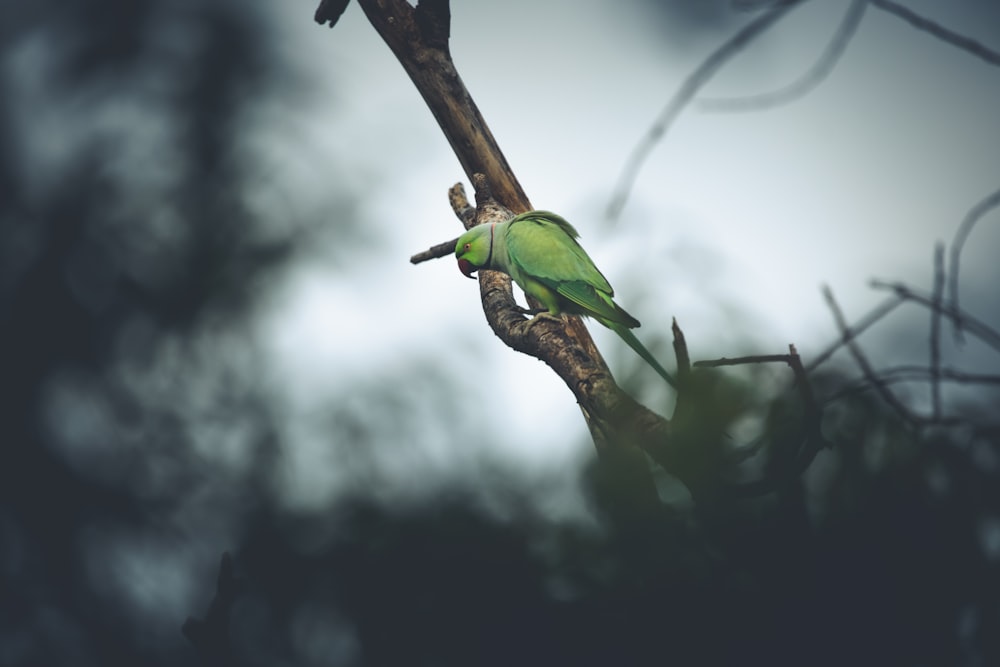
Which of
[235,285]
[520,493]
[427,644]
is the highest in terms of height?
[235,285]

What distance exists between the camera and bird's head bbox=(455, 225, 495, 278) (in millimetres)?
4223

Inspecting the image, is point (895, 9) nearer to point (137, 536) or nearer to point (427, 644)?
point (427, 644)

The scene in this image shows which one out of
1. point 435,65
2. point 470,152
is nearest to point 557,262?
point 470,152

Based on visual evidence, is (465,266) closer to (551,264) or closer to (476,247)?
(476,247)

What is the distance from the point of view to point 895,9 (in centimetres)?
82

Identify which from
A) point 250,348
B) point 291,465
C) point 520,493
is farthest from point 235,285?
point 520,493

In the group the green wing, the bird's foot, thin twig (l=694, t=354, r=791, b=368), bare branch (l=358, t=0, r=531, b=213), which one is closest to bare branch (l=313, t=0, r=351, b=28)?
bare branch (l=358, t=0, r=531, b=213)

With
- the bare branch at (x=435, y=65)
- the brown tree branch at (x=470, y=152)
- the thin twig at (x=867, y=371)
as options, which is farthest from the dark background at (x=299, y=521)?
the bare branch at (x=435, y=65)

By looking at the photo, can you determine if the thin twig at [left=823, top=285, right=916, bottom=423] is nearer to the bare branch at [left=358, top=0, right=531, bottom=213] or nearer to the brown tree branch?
the brown tree branch

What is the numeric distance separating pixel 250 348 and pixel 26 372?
1.78 ft

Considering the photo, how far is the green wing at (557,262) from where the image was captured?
3.75 metres

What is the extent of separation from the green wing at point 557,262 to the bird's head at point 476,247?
0.22 meters

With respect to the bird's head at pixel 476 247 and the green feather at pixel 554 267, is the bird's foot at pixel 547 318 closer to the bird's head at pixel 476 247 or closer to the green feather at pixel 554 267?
the green feather at pixel 554 267

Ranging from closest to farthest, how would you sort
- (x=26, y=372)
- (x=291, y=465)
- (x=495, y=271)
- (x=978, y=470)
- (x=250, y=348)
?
1. (x=978, y=470)
2. (x=291, y=465)
3. (x=26, y=372)
4. (x=250, y=348)
5. (x=495, y=271)
